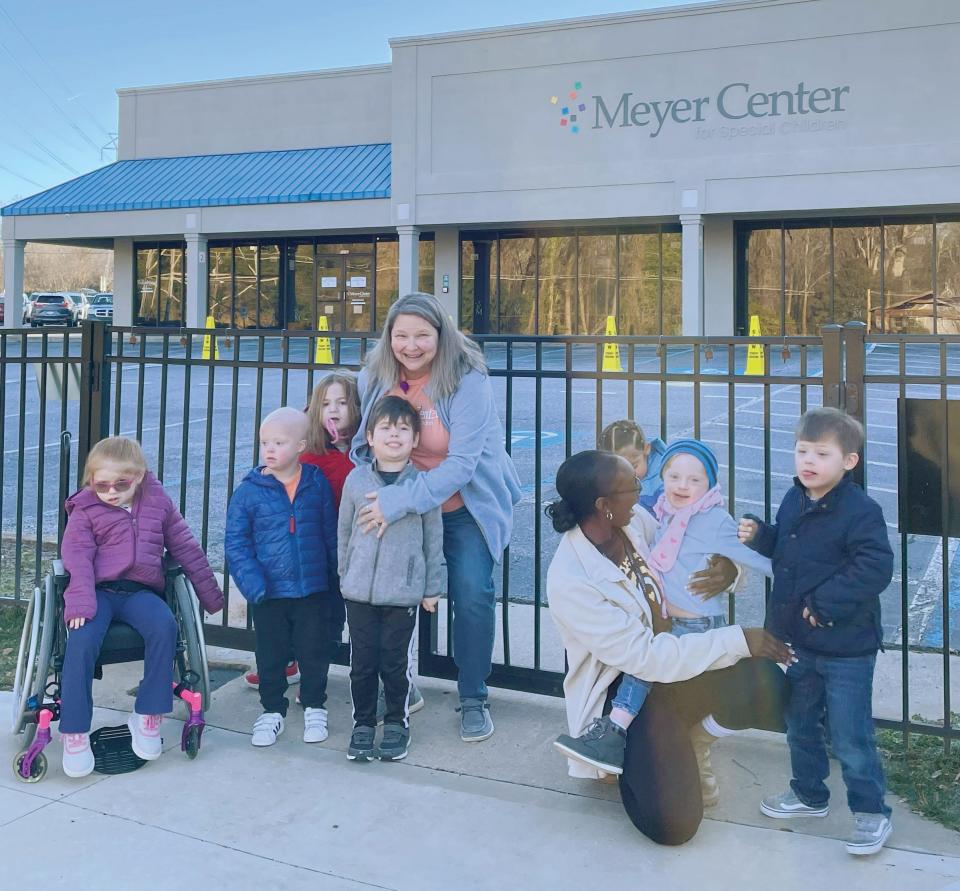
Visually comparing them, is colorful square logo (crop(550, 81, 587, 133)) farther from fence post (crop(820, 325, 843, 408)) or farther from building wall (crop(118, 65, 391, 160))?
fence post (crop(820, 325, 843, 408))

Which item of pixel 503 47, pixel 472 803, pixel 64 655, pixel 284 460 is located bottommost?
pixel 472 803

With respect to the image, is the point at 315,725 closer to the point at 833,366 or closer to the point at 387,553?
the point at 387,553

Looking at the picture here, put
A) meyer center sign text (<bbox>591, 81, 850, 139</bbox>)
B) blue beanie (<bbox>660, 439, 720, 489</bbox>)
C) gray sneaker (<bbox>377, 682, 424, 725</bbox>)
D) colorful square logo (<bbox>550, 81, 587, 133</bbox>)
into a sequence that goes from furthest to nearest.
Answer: colorful square logo (<bbox>550, 81, 587, 133</bbox>) < meyer center sign text (<bbox>591, 81, 850, 139</bbox>) < gray sneaker (<bbox>377, 682, 424, 725</bbox>) < blue beanie (<bbox>660, 439, 720, 489</bbox>)

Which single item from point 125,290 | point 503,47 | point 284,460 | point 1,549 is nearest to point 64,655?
point 284,460

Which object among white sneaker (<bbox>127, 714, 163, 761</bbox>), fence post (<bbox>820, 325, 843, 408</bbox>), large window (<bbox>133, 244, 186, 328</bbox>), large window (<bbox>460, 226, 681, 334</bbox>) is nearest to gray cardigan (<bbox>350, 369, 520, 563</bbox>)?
white sneaker (<bbox>127, 714, 163, 761</bbox>)

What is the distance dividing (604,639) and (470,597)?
87cm

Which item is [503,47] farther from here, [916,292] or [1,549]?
[1,549]

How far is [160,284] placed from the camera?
34.3m

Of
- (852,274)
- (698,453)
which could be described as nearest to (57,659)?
(698,453)

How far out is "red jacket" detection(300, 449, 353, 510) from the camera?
4250 mm

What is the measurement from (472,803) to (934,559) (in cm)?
453

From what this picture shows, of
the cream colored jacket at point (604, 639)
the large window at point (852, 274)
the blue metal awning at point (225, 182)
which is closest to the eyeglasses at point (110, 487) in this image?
the cream colored jacket at point (604, 639)

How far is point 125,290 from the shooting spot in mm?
34438

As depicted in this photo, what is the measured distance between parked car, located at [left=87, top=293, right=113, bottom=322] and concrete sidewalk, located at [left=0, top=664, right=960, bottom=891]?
39.9 metres
